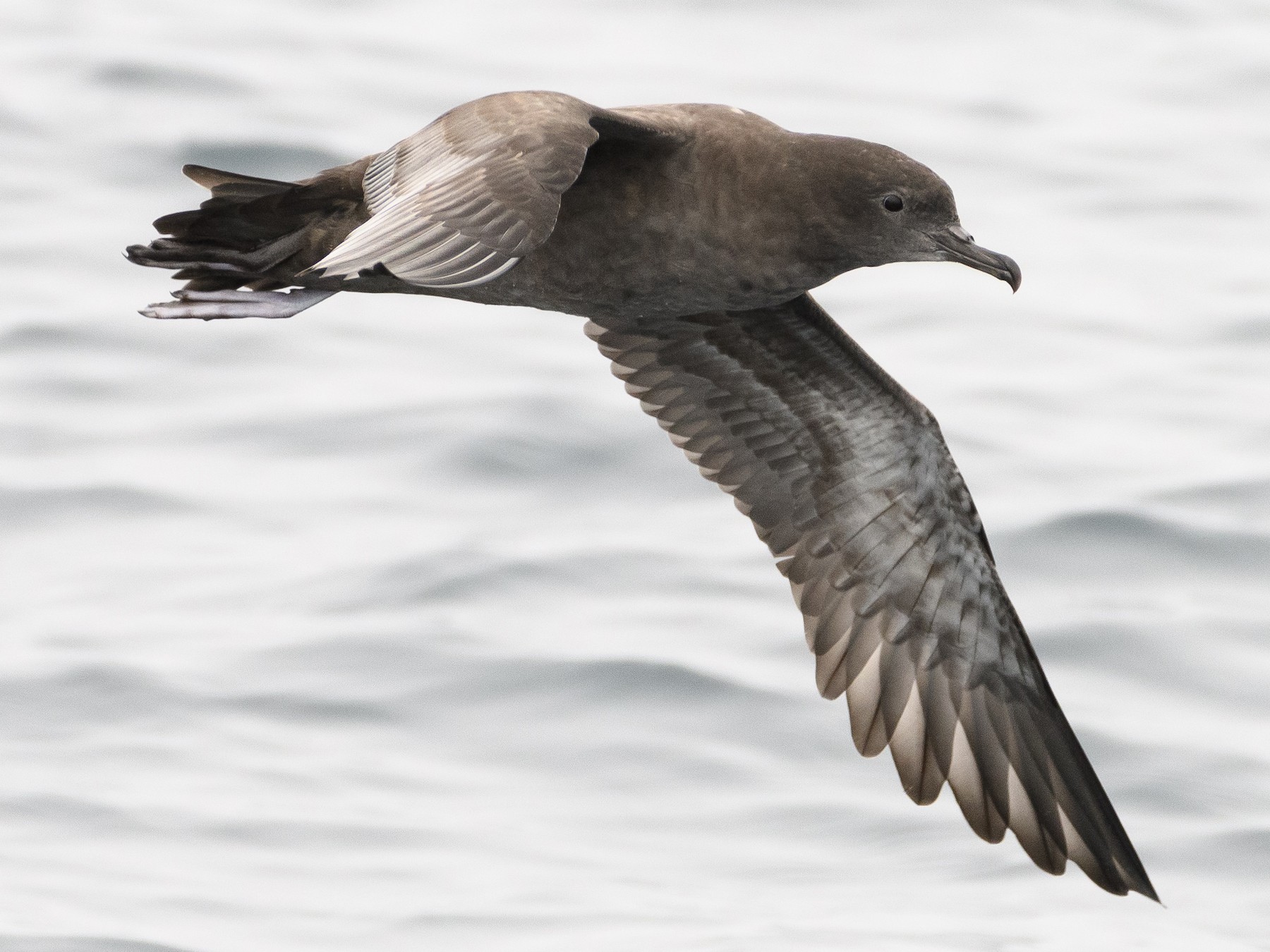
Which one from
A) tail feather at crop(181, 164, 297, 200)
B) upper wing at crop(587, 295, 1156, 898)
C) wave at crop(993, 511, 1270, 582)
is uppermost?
wave at crop(993, 511, 1270, 582)

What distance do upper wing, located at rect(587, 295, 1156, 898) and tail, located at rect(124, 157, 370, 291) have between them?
55.7 inches

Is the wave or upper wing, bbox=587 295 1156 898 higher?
the wave

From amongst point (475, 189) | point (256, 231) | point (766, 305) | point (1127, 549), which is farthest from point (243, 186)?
point (1127, 549)

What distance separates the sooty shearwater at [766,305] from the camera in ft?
20.8

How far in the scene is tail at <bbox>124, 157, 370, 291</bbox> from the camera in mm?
7082

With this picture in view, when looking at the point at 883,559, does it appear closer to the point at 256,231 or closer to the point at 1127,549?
the point at 256,231

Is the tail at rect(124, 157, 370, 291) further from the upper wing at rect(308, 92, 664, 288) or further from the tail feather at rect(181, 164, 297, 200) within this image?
the upper wing at rect(308, 92, 664, 288)

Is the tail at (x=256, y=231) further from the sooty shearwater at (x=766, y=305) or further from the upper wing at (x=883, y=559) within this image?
the upper wing at (x=883, y=559)

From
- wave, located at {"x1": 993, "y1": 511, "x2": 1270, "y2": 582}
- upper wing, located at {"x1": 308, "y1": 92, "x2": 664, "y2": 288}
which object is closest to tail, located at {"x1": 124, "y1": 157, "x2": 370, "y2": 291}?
upper wing, located at {"x1": 308, "y1": 92, "x2": 664, "y2": 288}

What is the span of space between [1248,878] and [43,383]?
7329mm

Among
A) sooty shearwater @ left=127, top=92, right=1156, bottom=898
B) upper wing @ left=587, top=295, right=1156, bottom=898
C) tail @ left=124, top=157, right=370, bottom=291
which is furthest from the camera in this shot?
upper wing @ left=587, top=295, right=1156, bottom=898

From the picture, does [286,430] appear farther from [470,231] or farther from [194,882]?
[470,231]

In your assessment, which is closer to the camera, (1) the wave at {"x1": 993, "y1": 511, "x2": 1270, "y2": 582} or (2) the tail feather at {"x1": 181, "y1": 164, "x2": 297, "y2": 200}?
(2) the tail feather at {"x1": 181, "y1": 164, "x2": 297, "y2": 200}

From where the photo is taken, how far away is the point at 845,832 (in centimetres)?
1004
